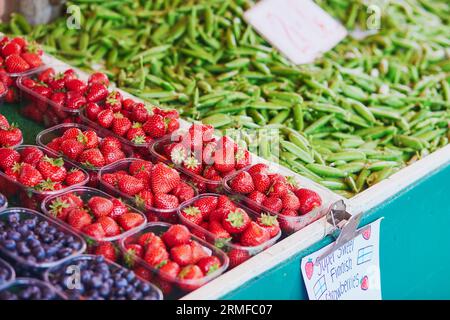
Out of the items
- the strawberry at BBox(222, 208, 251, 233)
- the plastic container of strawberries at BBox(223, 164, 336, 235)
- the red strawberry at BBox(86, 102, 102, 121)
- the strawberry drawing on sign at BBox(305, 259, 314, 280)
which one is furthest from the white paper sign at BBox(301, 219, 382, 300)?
the red strawberry at BBox(86, 102, 102, 121)

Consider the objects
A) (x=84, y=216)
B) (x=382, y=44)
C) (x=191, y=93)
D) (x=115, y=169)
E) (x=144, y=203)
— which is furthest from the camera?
(x=382, y=44)

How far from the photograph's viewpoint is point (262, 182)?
235 cm

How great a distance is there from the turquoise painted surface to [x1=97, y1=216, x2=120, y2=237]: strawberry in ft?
1.99

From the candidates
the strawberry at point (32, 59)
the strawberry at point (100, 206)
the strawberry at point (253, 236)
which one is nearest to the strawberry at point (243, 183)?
the strawberry at point (253, 236)

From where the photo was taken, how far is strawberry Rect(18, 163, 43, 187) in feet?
7.10

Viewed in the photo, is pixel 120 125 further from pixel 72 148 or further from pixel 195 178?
pixel 195 178

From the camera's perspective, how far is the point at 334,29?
156 inches

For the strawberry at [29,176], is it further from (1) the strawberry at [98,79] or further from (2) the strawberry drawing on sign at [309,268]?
(2) the strawberry drawing on sign at [309,268]

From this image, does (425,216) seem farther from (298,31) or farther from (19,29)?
(19,29)

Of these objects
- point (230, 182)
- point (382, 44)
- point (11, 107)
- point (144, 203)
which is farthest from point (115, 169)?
point (382, 44)

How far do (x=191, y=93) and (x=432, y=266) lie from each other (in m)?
1.43

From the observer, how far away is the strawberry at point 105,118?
8.46 ft

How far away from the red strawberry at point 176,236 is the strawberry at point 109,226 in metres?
0.14

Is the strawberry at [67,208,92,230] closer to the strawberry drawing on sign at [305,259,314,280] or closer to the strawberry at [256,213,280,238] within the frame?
the strawberry at [256,213,280,238]
